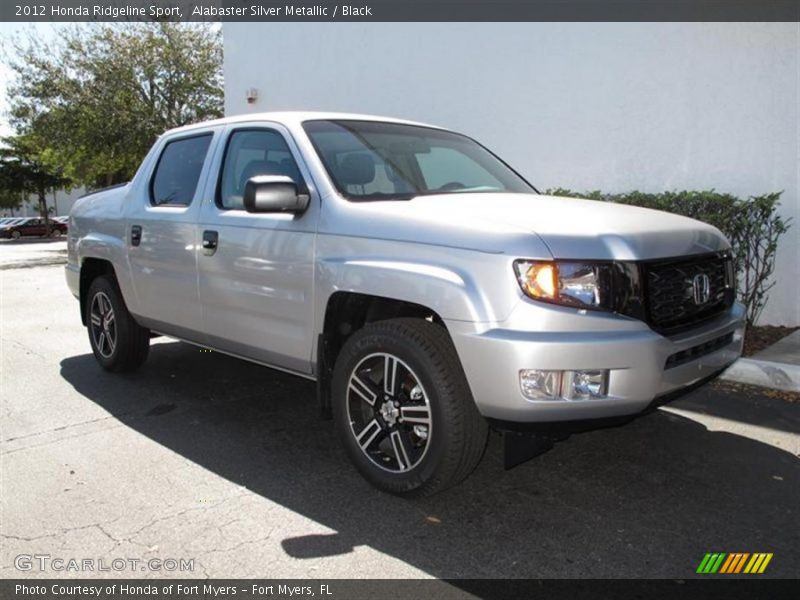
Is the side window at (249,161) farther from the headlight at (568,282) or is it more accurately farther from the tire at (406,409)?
the headlight at (568,282)

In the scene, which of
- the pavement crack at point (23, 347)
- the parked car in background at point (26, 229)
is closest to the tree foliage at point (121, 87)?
the pavement crack at point (23, 347)

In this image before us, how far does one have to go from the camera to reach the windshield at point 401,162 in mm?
3826

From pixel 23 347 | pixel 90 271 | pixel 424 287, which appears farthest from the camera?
pixel 23 347

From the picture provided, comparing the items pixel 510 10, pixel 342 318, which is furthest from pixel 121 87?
pixel 342 318

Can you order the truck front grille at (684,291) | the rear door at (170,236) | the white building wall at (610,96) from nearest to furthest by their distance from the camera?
the truck front grille at (684,291) → the rear door at (170,236) → the white building wall at (610,96)

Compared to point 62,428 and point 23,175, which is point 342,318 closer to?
point 62,428

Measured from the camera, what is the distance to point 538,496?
3465 mm

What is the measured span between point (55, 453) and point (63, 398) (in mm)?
1165

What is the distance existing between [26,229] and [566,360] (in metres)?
45.4

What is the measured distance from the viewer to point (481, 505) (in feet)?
11.0

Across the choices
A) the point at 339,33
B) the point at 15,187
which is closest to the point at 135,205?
the point at 339,33

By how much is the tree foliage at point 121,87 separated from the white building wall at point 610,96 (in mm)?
10803

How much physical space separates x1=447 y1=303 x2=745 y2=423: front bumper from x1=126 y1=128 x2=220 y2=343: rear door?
230 cm

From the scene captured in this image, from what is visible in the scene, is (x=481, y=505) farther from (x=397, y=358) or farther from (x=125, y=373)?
(x=125, y=373)
